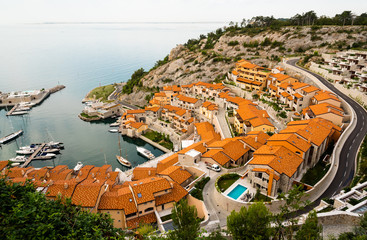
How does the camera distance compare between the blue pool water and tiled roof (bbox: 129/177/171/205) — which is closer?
tiled roof (bbox: 129/177/171/205)

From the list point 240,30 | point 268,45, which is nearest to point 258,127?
point 268,45

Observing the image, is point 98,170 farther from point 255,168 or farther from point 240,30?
point 240,30

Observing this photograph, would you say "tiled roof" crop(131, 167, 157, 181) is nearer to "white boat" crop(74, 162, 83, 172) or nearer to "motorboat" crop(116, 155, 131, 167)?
"motorboat" crop(116, 155, 131, 167)

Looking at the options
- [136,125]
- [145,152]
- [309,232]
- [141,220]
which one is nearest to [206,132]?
[145,152]

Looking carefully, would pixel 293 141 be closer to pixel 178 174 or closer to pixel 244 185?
pixel 244 185

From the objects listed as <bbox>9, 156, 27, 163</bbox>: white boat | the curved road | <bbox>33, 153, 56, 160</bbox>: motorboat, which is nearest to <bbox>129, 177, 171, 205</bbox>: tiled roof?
the curved road

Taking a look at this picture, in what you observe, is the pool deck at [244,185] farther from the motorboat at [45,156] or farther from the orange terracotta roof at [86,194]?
the motorboat at [45,156]
